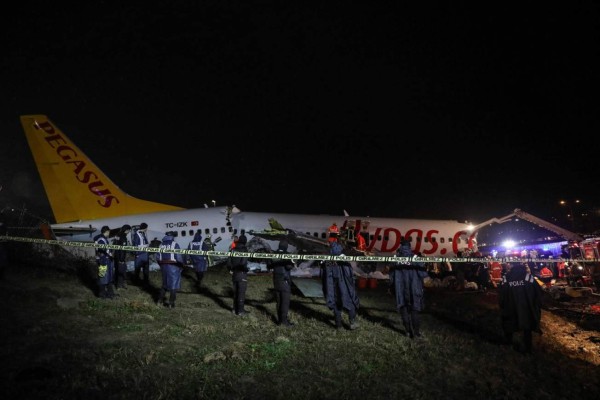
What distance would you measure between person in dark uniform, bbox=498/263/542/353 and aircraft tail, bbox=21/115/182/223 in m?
18.5

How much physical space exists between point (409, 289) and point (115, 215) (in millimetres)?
16731

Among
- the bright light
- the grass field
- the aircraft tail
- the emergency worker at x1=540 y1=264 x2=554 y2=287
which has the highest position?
the aircraft tail

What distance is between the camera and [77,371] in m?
5.50

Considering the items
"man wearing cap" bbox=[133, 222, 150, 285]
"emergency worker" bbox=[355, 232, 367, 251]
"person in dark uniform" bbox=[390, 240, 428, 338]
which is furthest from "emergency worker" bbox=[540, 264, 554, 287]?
"man wearing cap" bbox=[133, 222, 150, 285]

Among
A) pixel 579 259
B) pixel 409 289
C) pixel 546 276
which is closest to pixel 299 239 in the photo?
pixel 409 289

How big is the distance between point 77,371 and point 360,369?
4342 mm

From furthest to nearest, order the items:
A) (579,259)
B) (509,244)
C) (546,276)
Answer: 1. (509,244)
2. (546,276)
3. (579,259)

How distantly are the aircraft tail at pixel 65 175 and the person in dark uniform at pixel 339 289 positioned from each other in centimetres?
1511

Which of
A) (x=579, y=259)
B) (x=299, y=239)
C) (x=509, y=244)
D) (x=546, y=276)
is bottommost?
(x=546, y=276)

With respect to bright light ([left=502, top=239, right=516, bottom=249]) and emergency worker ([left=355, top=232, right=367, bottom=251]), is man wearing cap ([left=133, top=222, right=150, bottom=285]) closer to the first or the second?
emergency worker ([left=355, top=232, right=367, bottom=251])

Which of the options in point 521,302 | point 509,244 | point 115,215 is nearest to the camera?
point 521,302

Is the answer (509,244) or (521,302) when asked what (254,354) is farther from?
(509,244)

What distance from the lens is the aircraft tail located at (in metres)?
19.3

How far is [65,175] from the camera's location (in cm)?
1944
